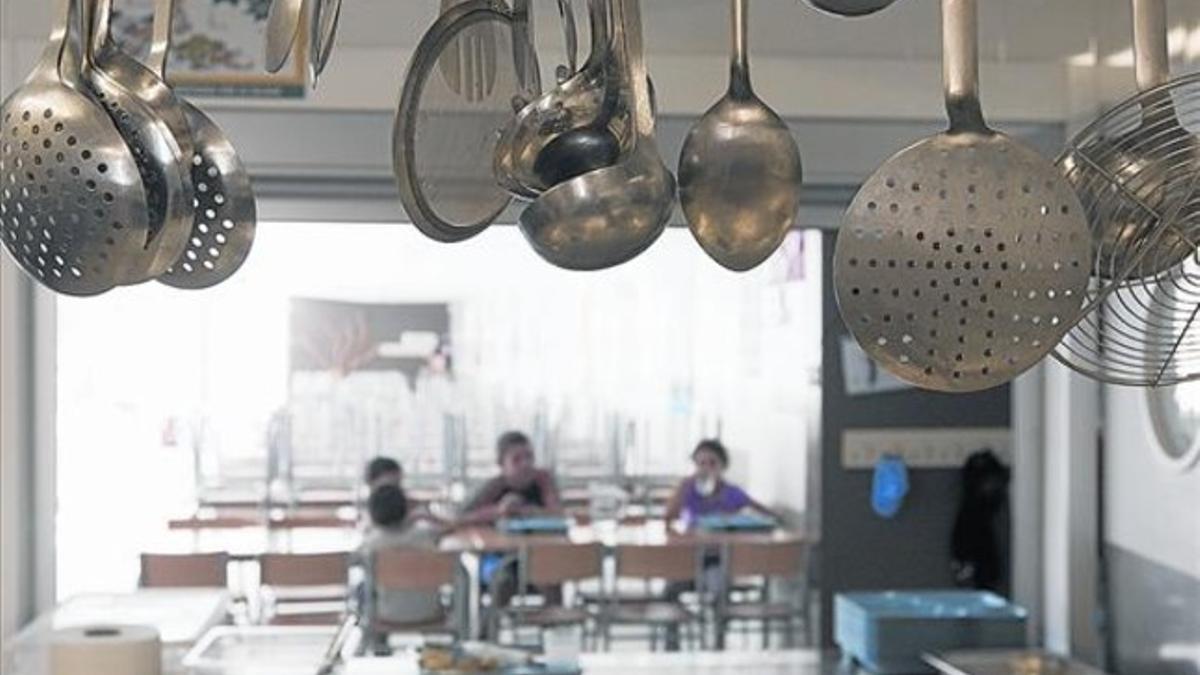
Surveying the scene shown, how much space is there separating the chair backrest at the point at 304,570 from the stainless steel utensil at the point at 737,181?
2.56 meters

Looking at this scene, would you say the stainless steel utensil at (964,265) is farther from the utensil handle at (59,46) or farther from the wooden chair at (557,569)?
the wooden chair at (557,569)

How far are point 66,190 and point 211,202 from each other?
0.48ft

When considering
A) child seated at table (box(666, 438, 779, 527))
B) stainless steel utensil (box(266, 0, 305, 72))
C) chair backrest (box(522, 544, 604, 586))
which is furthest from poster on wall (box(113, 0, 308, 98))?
child seated at table (box(666, 438, 779, 527))

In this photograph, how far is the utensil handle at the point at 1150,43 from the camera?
93 cm

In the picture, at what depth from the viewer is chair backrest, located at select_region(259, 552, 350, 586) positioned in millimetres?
3371

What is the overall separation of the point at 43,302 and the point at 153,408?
1068mm

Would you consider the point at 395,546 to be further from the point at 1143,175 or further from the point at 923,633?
the point at 1143,175

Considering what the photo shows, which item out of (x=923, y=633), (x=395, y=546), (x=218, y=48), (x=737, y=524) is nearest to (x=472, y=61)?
(x=218, y=48)

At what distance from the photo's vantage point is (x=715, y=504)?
443 cm

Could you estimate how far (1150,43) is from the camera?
0.93 m

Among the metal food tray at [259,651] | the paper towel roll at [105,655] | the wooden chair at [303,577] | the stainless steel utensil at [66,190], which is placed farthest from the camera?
the wooden chair at [303,577]

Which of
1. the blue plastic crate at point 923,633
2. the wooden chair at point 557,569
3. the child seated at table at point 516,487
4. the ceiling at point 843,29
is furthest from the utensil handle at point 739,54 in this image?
the child seated at table at point 516,487

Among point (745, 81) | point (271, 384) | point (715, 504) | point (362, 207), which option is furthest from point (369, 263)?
point (745, 81)

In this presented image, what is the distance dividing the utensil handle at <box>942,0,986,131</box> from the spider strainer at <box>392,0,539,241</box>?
0.29 metres
